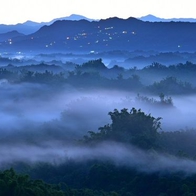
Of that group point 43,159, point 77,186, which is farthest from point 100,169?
point 43,159

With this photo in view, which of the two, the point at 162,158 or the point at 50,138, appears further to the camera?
the point at 50,138

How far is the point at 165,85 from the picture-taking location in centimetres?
7594

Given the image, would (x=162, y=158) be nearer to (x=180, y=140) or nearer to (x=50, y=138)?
(x=180, y=140)

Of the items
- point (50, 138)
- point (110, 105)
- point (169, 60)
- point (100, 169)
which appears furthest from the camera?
point (169, 60)

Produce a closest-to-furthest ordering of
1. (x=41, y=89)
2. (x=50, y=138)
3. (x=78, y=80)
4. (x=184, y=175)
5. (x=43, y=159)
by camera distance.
→ (x=184, y=175) < (x=43, y=159) < (x=50, y=138) < (x=41, y=89) < (x=78, y=80)

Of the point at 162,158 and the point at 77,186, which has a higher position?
the point at 162,158

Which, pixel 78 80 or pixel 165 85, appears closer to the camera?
pixel 165 85

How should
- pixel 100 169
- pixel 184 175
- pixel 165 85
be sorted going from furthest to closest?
1. pixel 165 85
2. pixel 100 169
3. pixel 184 175

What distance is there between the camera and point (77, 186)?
3019 cm

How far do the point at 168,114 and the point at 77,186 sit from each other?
114 feet

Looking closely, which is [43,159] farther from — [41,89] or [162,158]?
[41,89]

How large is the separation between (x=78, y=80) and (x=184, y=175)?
61.1 m

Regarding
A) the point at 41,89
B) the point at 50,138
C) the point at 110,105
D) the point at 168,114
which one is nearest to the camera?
the point at 50,138

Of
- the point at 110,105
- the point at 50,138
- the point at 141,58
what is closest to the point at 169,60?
the point at 141,58
